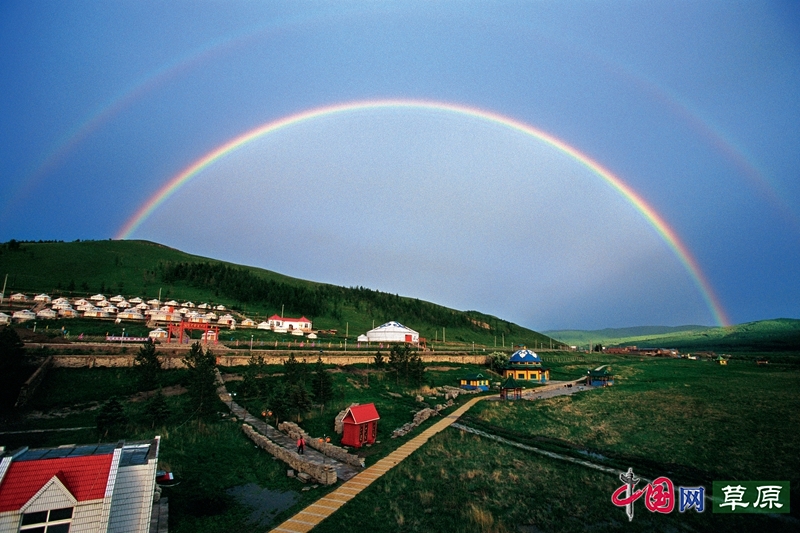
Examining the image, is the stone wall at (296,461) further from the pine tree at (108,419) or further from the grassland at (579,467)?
the pine tree at (108,419)

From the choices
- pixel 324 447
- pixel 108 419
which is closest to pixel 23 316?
pixel 108 419

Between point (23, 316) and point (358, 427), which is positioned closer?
point (358, 427)

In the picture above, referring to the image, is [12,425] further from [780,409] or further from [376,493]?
[780,409]

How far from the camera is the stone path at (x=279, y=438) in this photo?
23.0 m

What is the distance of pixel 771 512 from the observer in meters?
20.9

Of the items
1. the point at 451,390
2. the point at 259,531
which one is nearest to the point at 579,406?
the point at 451,390

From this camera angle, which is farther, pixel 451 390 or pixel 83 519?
pixel 451 390

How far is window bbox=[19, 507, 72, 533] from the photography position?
1173cm

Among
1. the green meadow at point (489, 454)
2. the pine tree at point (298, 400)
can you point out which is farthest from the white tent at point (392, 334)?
the pine tree at point (298, 400)

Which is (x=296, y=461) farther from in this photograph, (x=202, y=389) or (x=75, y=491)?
(x=202, y=389)

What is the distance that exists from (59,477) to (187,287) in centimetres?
12698

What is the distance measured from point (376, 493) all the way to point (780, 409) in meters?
50.2

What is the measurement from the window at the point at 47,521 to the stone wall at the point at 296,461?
11.0 m

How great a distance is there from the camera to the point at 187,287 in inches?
4973
